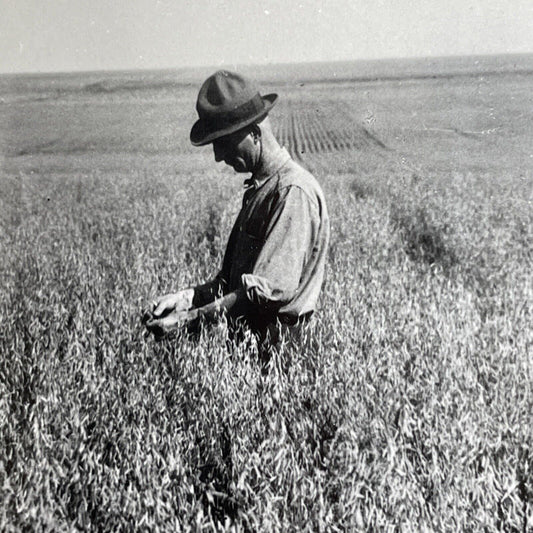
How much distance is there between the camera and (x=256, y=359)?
2.23m

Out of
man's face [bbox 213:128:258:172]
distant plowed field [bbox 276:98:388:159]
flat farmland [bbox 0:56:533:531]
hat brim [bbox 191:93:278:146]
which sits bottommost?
distant plowed field [bbox 276:98:388:159]

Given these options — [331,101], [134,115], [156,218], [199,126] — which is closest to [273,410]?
[199,126]

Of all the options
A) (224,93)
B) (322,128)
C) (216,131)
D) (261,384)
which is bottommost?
(322,128)

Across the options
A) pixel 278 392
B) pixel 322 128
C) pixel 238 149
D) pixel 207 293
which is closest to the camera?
pixel 278 392

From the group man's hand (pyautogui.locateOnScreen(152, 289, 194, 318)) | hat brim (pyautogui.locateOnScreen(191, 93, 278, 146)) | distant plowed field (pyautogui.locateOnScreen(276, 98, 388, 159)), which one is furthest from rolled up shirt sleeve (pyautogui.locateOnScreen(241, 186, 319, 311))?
distant plowed field (pyautogui.locateOnScreen(276, 98, 388, 159))

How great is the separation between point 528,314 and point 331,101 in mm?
26458

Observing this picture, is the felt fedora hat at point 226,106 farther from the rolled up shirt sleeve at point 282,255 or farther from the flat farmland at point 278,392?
the flat farmland at point 278,392

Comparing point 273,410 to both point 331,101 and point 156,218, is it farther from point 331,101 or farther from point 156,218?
point 331,101

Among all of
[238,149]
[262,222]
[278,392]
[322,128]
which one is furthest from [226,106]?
[322,128]

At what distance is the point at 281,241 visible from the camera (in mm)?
1984

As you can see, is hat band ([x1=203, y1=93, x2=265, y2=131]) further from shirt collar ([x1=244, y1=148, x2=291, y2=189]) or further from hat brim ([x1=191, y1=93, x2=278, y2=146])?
shirt collar ([x1=244, y1=148, x2=291, y2=189])

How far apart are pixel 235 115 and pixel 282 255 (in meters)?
0.52

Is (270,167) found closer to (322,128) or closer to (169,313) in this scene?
(169,313)

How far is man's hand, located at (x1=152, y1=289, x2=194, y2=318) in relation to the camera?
2188mm
